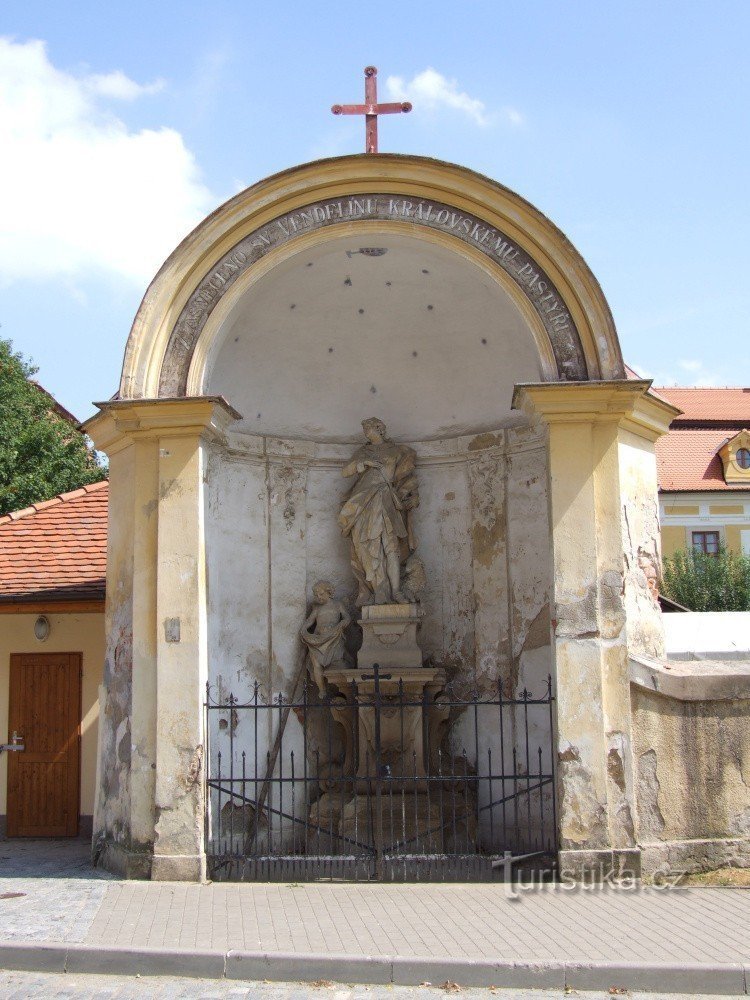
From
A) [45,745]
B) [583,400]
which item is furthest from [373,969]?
[45,745]

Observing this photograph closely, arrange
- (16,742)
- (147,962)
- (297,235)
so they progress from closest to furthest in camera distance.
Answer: (147,962)
(297,235)
(16,742)

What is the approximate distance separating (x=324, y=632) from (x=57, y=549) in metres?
3.61

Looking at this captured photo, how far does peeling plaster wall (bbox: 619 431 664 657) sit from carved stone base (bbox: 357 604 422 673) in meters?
2.24

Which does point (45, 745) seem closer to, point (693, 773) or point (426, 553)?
point (426, 553)

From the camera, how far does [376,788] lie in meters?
8.58

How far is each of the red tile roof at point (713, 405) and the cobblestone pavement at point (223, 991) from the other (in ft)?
91.0

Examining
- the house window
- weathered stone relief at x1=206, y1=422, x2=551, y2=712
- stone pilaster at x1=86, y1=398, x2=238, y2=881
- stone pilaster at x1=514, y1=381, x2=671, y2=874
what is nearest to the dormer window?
the house window

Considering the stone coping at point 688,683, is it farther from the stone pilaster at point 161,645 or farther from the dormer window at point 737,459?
the dormer window at point 737,459

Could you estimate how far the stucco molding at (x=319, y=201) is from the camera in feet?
27.8

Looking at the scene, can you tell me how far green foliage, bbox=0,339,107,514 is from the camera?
1722 cm

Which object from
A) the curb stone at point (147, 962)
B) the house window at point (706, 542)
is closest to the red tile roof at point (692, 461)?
the house window at point (706, 542)

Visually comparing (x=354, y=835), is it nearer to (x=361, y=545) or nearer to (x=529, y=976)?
(x=361, y=545)

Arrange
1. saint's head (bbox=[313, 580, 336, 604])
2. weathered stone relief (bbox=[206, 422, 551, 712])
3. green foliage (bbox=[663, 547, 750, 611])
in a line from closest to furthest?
weathered stone relief (bbox=[206, 422, 551, 712])
saint's head (bbox=[313, 580, 336, 604])
green foliage (bbox=[663, 547, 750, 611])

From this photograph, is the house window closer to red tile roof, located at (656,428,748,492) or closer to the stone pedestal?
red tile roof, located at (656,428,748,492)
